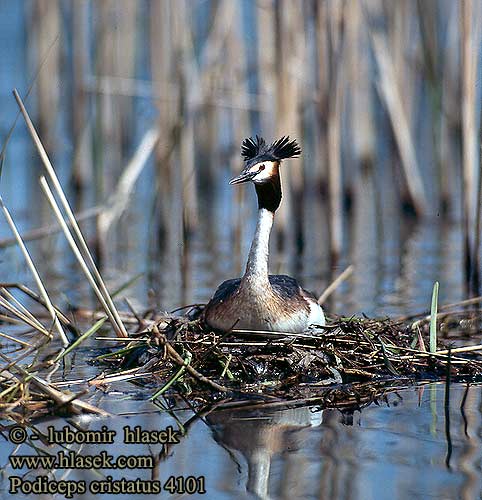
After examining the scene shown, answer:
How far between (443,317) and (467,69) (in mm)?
2039

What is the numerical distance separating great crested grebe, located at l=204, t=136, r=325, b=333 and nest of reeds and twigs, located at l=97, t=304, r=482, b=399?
0.10 metres

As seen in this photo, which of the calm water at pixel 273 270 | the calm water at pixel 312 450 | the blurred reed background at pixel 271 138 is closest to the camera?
the calm water at pixel 312 450

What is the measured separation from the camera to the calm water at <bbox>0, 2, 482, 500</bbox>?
4.14m

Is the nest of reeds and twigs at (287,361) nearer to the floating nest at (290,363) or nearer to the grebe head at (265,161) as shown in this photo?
the floating nest at (290,363)

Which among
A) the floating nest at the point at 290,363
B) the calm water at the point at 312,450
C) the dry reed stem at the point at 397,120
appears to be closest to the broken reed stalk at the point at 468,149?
the floating nest at the point at 290,363

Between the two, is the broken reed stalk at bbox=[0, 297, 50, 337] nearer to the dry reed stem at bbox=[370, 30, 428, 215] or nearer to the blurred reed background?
the blurred reed background

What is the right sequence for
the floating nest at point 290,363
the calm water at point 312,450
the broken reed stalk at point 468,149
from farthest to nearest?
the broken reed stalk at point 468,149 < the floating nest at point 290,363 < the calm water at point 312,450

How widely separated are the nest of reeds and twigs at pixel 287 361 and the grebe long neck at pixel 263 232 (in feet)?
1.17

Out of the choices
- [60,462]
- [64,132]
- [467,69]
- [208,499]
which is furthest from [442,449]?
[64,132]

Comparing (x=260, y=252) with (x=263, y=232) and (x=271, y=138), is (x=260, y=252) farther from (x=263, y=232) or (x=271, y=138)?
(x=271, y=138)

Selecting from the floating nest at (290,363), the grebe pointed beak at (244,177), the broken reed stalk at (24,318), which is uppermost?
Result: the grebe pointed beak at (244,177)

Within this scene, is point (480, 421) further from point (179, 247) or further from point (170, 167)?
point (170, 167)

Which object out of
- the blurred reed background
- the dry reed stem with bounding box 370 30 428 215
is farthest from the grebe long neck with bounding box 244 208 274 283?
the dry reed stem with bounding box 370 30 428 215

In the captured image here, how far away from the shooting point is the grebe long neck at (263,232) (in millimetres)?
5777
